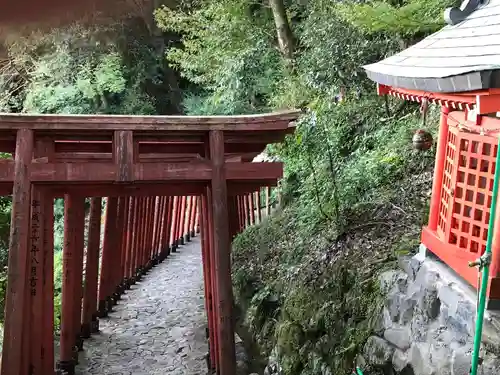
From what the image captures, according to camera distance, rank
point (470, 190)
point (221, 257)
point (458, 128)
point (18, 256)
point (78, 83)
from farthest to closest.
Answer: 1. point (78, 83)
2. point (221, 257)
3. point (18, 256)
4. point (458, 128)
5. point (470, 190)

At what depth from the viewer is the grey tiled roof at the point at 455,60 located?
2.68 meters

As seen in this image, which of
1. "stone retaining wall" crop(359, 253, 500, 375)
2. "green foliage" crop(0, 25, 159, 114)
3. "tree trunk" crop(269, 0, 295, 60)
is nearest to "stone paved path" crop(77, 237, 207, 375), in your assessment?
"stone retaining wall" crop(359, 253, 500, 375)

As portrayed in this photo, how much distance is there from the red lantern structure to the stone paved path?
403 centimetres

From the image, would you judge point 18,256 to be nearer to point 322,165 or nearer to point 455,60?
point 455,60

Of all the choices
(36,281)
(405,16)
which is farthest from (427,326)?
(405,16)

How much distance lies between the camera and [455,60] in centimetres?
337

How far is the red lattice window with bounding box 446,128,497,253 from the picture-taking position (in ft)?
12.7

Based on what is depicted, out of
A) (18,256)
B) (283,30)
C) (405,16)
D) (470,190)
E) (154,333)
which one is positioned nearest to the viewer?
(470,190)

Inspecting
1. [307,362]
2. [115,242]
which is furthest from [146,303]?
[307,362]

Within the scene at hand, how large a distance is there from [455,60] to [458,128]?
106 centimetres

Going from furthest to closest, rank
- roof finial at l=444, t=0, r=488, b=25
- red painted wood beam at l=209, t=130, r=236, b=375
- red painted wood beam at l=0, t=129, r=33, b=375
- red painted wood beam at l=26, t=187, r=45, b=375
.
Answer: red painted wood beam at l=209, t=130, r=236, b=375 → red painted wood beam at l=26, t=187, r=45, b=375 → red painted wood beam at l=0, t=129, r=33, b=375 → roof finial at l=444, t=0, r=488, b=25

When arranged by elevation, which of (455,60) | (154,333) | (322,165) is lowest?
(154,333)

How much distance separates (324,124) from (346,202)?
8.48 ft

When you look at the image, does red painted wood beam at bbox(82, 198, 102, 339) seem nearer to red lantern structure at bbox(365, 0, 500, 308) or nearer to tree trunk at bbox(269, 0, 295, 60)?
red lantern structure at bbox(365, 0, 500, 308)
